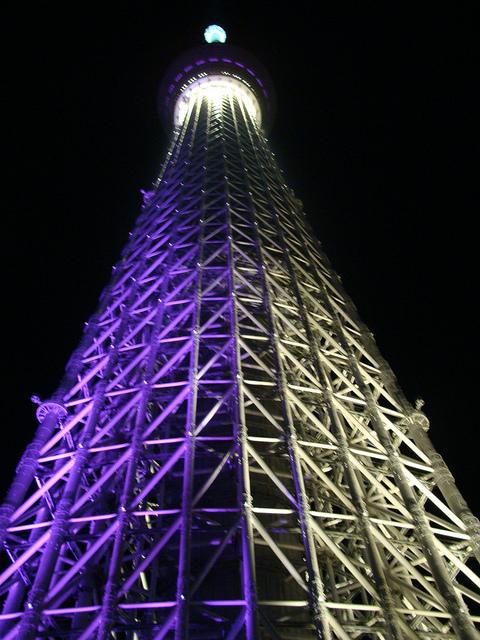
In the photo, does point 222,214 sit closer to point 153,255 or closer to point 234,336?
point 153,255

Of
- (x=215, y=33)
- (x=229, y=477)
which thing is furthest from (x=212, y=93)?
(x=229, y=477)

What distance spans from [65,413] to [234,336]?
5.41 m

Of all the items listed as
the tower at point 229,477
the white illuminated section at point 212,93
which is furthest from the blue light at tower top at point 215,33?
the tower at point 229,477

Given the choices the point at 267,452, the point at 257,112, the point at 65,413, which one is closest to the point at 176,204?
the point at 65,413

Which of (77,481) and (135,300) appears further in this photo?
(135,300)

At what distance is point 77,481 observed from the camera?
12.1m

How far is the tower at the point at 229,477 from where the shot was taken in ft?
31.5

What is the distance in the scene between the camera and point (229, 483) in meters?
12.8

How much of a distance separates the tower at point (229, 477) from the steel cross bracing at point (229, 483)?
5cm

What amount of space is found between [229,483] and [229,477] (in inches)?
6.3

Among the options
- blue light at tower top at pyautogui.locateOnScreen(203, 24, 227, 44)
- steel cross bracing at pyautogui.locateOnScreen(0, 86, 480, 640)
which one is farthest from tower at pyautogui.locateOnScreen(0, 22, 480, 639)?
blue light at tower top at pyautogui.locateOnScreen(203, 24, 227, 44)

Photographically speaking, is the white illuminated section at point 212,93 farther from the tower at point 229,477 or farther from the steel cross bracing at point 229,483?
the steel cross bracing at point 229,483

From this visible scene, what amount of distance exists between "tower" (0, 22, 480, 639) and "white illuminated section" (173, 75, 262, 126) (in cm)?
1784

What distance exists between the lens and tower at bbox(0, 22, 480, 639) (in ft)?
31.5
